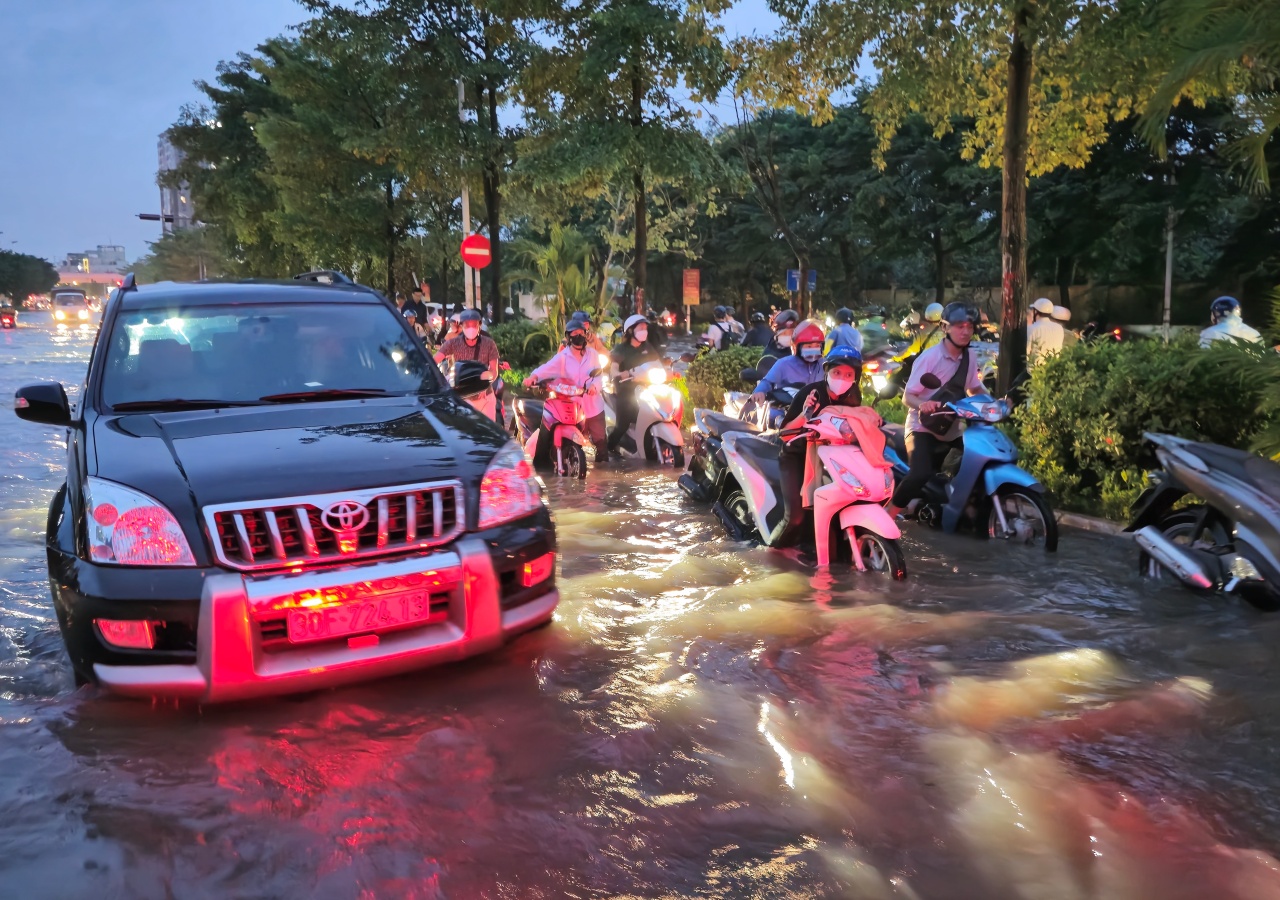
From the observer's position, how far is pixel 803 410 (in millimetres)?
6812

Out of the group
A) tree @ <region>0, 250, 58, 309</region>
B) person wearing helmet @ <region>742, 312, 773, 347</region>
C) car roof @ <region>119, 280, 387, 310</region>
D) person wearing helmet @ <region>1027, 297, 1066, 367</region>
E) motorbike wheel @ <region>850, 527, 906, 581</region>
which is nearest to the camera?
car roof @ <region>119, 280, 387, 310</region>

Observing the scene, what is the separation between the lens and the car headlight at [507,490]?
4.35 metres

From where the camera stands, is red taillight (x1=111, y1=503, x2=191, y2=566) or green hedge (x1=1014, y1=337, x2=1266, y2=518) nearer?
red taillight (x1=111, y1=503, x2=191, y2=566)

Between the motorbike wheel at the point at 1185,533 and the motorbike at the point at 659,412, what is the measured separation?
18.7 feet

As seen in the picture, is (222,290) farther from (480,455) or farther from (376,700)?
(376,700)

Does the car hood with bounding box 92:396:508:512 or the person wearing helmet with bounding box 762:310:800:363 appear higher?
the person wearing helmet with bounding box 762:310:800:363

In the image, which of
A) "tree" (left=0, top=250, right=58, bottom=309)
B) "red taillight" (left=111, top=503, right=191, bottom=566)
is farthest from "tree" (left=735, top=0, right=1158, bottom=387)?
"tree" (left=0, top=250, right=58, bottom=309)

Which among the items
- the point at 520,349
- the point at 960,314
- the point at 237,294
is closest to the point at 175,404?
the point at 237,294

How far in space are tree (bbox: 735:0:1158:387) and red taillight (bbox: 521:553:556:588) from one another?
700 cm

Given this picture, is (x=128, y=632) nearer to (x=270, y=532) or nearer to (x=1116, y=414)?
(x=270, y=532)

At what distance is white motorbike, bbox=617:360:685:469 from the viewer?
37.3ft

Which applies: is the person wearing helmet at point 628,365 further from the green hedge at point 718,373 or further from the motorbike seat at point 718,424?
the green hedge at point 718,373

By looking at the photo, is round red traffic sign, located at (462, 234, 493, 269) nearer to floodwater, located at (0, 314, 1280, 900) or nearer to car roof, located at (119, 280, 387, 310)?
Answer: car roof, located at (119, 280, 387, 310)

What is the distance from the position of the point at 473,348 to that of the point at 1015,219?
5.84m
